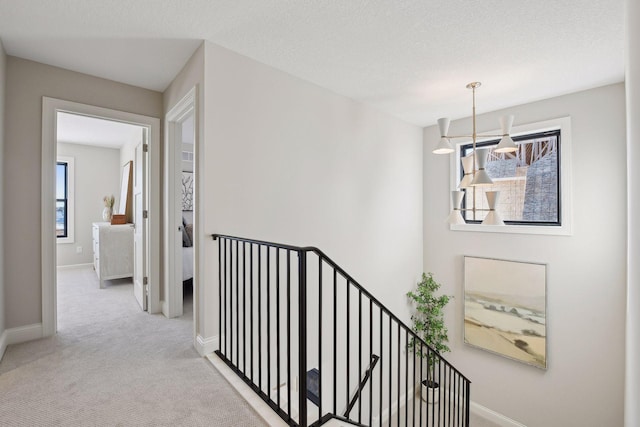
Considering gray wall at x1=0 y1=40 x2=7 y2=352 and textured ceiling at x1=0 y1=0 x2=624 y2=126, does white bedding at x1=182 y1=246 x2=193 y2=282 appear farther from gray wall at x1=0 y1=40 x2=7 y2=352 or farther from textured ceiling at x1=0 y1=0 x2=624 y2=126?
textured ceiling at x1=0 y1=0 x2=624 y2=126

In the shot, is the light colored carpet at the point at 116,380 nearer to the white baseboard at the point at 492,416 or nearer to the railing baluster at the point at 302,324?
the railing baluster at the point at 302,324

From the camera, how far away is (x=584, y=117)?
10.0ft

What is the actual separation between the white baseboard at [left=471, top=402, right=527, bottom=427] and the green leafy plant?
536 mm

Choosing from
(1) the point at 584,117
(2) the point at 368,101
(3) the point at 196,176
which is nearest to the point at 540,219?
(1) the point at 584,117

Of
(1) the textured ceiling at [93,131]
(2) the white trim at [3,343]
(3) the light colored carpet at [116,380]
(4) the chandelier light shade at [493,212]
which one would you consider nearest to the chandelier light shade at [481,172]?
(4) the chandelier light shade at [493,212]

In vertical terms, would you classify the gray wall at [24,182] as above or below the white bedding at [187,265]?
above

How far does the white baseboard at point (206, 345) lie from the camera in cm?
214

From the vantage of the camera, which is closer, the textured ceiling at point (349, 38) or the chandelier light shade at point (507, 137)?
the textured ceiling at point (349, 38)

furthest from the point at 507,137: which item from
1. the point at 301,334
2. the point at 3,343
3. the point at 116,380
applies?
the point at 3,343

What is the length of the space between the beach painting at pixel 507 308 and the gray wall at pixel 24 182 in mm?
4440

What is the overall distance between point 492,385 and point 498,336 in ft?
2.05

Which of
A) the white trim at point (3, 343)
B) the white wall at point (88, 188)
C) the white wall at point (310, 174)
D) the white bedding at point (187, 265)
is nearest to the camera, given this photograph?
the white trim at point (3, 343)

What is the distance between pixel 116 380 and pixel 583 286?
4126mm

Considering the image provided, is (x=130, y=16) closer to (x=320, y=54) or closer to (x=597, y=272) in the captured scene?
(x=320, y=54)
